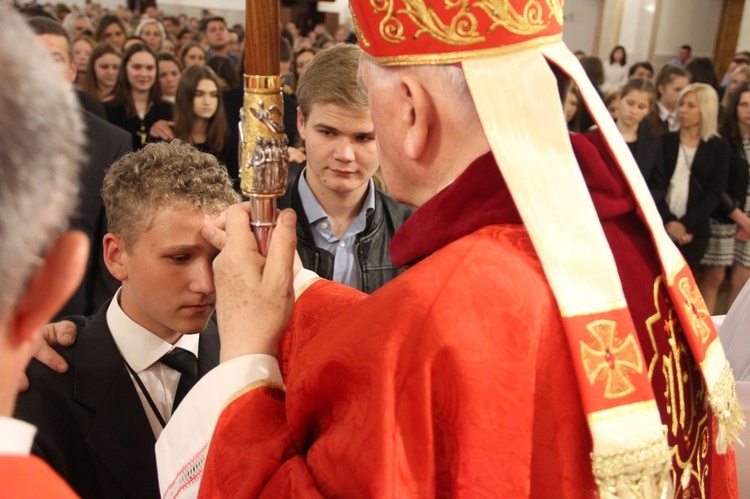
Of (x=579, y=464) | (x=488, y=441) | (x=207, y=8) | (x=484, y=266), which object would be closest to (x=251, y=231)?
(x=484, y=266)

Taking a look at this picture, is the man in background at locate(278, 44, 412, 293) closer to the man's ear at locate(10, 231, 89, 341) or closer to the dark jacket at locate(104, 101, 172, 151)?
the man's ear at locate(10, 231, 89, 341)

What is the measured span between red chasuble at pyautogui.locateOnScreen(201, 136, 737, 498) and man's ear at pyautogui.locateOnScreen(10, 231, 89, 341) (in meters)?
0.55

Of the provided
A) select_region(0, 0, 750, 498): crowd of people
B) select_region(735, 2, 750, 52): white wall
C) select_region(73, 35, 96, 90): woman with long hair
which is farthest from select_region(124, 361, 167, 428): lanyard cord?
select_region(735, 2, 750, 52): white wall

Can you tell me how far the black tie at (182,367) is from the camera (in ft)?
6.50

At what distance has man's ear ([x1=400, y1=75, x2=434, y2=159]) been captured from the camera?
1289 mm

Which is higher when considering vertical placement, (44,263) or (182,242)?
(44,263)

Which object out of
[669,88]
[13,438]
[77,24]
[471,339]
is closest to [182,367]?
[471,339]

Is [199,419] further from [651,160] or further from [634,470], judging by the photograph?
[651,160]

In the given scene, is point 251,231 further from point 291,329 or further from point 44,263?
point 44,263

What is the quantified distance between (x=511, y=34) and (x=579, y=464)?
0.68 metres

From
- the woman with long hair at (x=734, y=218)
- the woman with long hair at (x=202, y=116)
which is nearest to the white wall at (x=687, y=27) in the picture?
the woman with long hair at (x=734, y=218)

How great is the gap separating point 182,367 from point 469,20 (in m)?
1.16

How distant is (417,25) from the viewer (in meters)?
1.30

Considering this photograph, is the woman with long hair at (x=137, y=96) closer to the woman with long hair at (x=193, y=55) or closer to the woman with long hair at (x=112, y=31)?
the woman with long hair at (x=193, y=55)
